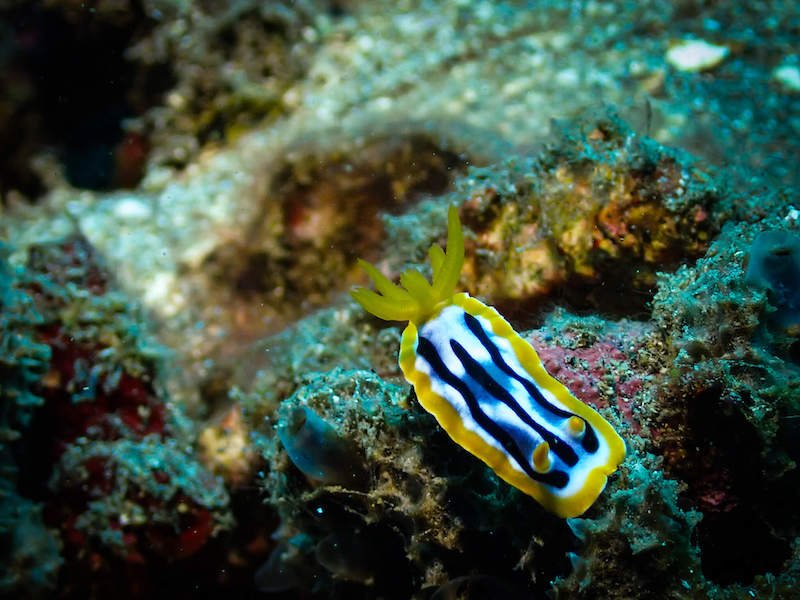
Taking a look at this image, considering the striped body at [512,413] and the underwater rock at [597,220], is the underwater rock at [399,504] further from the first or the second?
the underwater rock at [597,220]

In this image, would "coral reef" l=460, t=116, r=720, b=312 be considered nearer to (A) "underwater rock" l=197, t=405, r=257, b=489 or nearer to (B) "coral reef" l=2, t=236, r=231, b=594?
(A) "underwater rock" l=197, t=405, r=257, b=489

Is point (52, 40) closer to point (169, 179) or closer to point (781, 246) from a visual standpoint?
point (169, 179)

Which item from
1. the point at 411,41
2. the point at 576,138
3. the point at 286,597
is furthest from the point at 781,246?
the point at 411,41

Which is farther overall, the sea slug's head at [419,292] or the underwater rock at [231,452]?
the underwater rock at [231,452]

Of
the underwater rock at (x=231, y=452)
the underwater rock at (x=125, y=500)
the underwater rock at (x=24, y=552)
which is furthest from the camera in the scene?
the underwater rock at (x=231, y=452)

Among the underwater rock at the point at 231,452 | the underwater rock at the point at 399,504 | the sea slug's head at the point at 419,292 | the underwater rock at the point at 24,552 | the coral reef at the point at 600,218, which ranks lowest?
the underwater rock at the point at 231,452

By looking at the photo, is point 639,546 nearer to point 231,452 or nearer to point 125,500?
point 231,452

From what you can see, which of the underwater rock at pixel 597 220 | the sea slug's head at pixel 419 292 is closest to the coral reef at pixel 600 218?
the underwater rock at pixel 597 220
